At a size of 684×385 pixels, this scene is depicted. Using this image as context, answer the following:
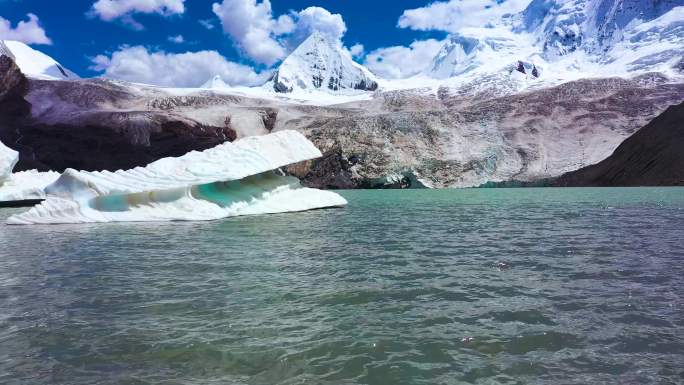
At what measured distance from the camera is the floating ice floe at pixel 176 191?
696 inches

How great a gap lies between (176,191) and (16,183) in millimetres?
18918

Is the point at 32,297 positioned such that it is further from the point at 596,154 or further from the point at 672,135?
the point at 596,154

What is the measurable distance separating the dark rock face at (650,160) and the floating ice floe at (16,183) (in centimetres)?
5907

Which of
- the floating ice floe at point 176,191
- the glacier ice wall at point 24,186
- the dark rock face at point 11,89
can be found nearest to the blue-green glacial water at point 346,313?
the floating ice floe at point 176,191

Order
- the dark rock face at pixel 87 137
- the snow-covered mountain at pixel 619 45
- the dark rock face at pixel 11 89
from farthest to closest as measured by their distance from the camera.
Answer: the snow-covered mountain at pixel 619 45, the dark rock face at pixel 87 137, the dark rock face at pixel 11 89

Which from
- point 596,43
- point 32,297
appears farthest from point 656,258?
point 596,43

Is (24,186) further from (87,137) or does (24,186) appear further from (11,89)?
(87,137)

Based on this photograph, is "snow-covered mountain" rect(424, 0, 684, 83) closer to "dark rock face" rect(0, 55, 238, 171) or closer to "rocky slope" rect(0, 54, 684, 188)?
"rocky slope" rect(0, 54, 684, 188)

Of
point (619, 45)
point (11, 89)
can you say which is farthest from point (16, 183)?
point (619, 45)

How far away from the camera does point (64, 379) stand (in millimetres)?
3980

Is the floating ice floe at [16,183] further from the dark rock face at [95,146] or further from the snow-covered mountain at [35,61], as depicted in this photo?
the snow-covered mountain at [35,61]

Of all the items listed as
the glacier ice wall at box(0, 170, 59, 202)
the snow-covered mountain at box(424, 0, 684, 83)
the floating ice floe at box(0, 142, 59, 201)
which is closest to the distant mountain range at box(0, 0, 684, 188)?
the snow-covered mountain at box(424, 0, 684, 83)

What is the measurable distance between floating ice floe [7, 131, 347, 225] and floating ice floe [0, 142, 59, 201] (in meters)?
11.9

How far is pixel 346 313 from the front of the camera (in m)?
5.78
